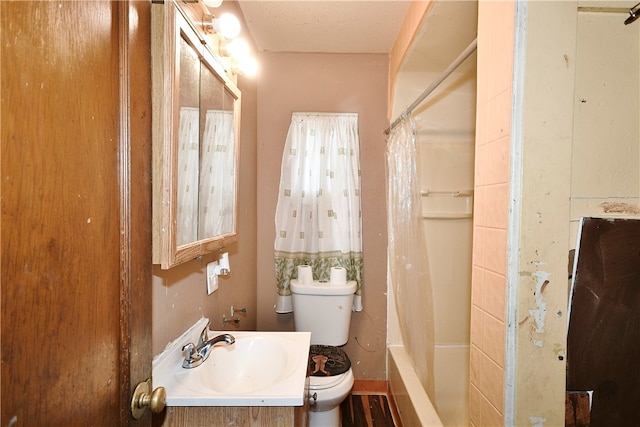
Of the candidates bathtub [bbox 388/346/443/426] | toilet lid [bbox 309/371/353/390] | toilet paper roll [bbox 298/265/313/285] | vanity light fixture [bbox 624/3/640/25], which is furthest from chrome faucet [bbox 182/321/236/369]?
vanity light fixture [bbox 624/3/640/25]

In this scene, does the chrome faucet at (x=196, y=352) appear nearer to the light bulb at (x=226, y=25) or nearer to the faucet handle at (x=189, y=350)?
the faucet handle at (x=189, y=350)

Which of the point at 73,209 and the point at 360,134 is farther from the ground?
the point at 360,134

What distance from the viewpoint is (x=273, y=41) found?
6.98 ft

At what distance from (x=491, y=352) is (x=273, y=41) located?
211cm

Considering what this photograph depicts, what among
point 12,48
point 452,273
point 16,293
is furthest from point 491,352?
point 452,273

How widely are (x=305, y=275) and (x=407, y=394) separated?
89 centimetres

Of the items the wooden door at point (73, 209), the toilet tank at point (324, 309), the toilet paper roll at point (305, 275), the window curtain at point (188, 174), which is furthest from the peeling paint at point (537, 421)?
the toilet paper roll at point (305, 275)

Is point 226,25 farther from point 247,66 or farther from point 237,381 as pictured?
point 237,381

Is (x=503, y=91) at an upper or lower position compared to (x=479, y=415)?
upper

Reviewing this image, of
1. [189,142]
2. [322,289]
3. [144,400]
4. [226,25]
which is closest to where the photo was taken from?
[144,400]

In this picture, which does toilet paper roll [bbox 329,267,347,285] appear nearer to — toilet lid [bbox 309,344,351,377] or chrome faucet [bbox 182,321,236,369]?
toilet lid [bbox 309,344,351,377]

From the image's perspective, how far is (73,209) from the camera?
0.50 m

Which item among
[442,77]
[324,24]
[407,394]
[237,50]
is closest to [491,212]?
[442,77]

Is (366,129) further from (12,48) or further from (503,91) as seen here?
(12,48)
